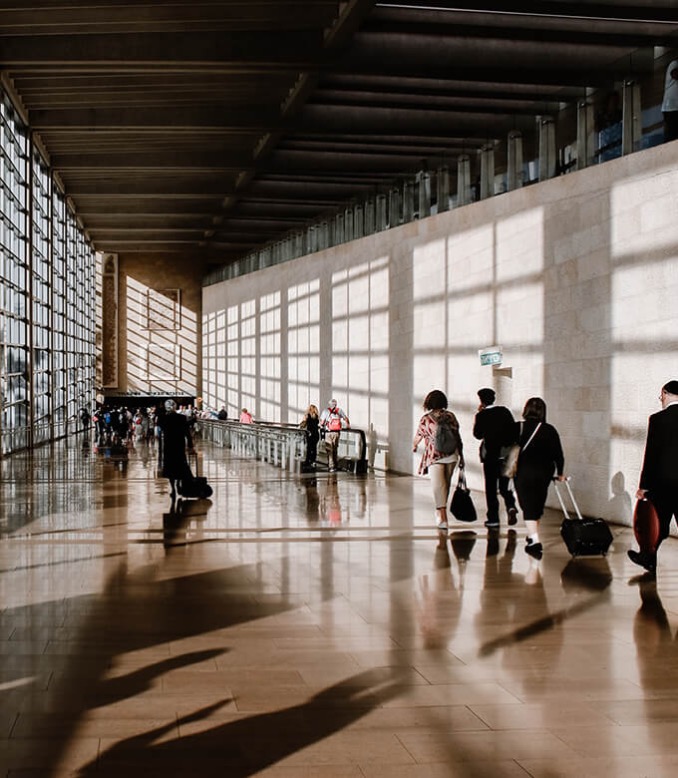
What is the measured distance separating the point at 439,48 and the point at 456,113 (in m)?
4.66

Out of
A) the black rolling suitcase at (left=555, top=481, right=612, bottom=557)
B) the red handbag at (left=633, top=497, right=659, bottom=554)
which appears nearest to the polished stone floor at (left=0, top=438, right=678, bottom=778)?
the black rolling suitcase at (left=555, top=481, right=612, bottom=557)

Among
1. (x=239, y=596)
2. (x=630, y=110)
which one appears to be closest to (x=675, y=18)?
(x=630, y=110)

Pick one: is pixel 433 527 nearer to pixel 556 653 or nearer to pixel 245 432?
pixel 556 653

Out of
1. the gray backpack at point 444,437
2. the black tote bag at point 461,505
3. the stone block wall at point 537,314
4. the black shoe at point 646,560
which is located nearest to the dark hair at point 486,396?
the gray backpack at point 444,437

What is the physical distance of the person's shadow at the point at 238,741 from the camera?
3.84 metres

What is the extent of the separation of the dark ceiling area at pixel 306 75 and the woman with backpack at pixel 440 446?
4824 millimetres

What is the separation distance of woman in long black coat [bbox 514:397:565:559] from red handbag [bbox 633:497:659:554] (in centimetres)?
→ 129

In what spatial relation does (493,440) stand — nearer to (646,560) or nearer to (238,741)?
(646,560)

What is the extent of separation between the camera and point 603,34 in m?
16.6

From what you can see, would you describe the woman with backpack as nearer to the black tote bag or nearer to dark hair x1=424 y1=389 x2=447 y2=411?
dark hair x1=424 y1=389 x2=447 y2=411

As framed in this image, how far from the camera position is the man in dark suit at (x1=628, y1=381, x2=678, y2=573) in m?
7.88

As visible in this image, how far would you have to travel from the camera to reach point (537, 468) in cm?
946

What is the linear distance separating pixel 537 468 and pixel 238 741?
5.76 m

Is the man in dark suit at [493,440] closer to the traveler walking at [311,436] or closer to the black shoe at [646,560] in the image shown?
the black shoe at [646,560]
